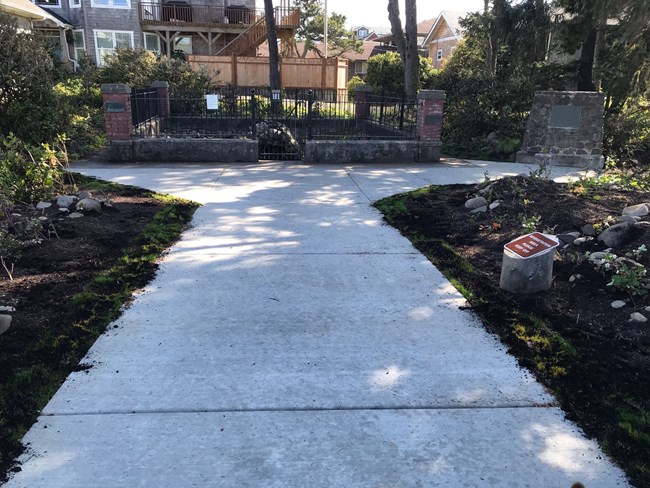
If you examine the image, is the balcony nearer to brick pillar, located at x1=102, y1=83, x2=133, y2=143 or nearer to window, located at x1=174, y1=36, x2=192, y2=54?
window, located at x1=174, y1=36, x2=192, y2=54

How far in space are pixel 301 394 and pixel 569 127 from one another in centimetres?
1083

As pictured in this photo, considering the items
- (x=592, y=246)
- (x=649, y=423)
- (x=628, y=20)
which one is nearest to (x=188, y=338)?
(x=649, y=423)

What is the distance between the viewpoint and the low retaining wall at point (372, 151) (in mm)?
11695

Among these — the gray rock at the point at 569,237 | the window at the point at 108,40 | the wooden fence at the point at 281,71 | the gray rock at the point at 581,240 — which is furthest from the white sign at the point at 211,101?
the window at the point at 108,40

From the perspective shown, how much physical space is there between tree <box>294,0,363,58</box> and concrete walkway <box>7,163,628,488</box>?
41664mm

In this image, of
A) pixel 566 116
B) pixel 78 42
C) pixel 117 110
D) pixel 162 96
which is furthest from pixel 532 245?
pixel 78 42

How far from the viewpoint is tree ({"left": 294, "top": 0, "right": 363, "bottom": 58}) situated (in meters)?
43.6

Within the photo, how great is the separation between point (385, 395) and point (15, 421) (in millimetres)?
2084

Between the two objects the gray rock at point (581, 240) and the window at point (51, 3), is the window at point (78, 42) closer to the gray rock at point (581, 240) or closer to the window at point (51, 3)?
the window at point (51, 3)

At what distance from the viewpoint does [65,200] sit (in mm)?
6848

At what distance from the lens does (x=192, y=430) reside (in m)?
2.83

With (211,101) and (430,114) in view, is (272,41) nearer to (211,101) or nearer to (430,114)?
(211,101)

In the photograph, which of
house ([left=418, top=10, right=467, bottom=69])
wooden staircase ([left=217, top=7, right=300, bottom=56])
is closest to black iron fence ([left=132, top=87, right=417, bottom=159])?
wooden staircase ([left=217, top=7, right=300, bottom=56])

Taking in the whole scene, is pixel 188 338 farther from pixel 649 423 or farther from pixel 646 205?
pixel 646 205
